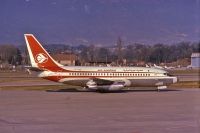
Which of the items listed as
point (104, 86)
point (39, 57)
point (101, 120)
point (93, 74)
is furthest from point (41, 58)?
point (101, 120)

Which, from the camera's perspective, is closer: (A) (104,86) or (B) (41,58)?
(A) (104,86)

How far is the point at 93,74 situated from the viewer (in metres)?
38.2

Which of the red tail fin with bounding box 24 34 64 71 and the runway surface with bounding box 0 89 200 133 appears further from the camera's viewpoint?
the red tail fin with bounding box 24 34 64 71

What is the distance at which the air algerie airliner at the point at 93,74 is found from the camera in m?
37.6

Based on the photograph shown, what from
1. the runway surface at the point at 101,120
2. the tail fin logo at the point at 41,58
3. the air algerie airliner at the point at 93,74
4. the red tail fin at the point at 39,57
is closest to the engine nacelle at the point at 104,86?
the air algerie airliner at the point at 93,74

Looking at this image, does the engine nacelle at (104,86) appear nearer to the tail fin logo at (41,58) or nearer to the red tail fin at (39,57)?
the red tail fin at (39,57)

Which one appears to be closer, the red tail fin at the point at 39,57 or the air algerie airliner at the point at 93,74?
the air algerie airliner at the point at 93,74

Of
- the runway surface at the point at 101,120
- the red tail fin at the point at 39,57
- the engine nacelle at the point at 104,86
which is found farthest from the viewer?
the red tail fin at the point at 39,57

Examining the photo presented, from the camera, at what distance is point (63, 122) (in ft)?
53.1

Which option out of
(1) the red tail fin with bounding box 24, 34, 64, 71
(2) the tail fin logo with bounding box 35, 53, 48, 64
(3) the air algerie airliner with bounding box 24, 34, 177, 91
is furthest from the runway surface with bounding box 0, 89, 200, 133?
(2) the tail fin logo with bounding box 35, 53, 48, 64

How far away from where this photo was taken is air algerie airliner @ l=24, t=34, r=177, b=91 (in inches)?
1481

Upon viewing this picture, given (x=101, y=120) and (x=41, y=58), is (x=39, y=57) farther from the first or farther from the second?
(x=101, y=120)

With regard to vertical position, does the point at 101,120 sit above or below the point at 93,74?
below

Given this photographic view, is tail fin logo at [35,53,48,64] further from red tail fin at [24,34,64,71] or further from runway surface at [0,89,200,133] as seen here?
runway surface at [0,89,200,133]
